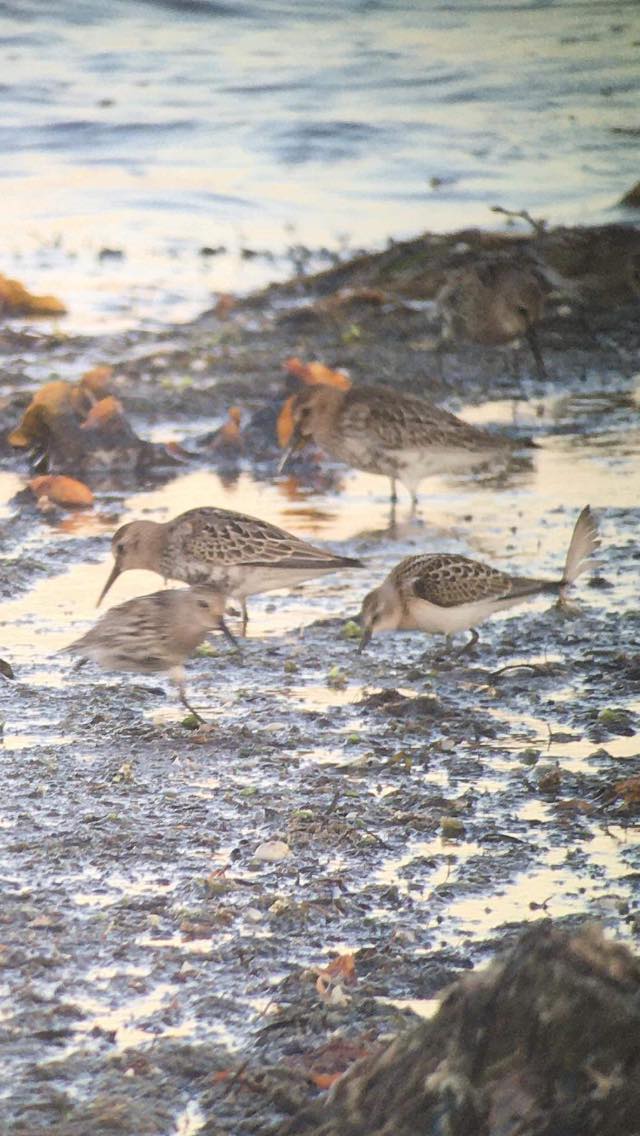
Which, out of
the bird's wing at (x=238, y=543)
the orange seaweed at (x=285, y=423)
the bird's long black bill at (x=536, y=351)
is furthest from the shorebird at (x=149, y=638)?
the bird's long black bill at (x=536, y=351)

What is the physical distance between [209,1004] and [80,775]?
149cm

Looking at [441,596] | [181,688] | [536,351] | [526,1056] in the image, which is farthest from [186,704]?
[536,351]

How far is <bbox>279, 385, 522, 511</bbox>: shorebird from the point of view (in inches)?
339

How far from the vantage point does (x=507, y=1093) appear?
2.62 meters

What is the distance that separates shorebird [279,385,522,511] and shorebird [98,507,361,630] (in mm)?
1730

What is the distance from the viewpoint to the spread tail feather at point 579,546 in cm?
665

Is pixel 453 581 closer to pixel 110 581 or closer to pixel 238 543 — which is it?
pixel 238 543

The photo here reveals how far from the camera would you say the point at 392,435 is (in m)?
8.63

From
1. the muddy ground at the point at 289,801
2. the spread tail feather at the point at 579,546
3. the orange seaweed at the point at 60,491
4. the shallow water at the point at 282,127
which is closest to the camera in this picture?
the muddy ground at the point at 289,801

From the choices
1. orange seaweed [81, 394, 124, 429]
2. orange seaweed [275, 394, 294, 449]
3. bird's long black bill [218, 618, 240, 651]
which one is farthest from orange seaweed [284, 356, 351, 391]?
bird's long black bill [218, 618, 240, 651]

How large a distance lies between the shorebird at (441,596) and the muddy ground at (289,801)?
0.44 ft

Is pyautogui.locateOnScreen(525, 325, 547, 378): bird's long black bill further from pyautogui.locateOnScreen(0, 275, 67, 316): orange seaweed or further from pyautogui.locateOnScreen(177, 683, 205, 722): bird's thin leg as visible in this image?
pyautogui.locateOnScreen(177, 683, 205, 722): bird's thin leg

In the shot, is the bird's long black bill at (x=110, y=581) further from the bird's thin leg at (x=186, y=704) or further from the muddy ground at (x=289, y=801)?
the bird's thin leg at (x=186, y=704)

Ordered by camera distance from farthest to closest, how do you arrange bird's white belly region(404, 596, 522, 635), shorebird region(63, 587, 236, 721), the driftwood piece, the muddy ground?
1. bird's white belly region(404, 596, 522, 635)
2. shorebird region(63, 587, 236, 721)
3. the muddy ground
4. the driftwood piece
